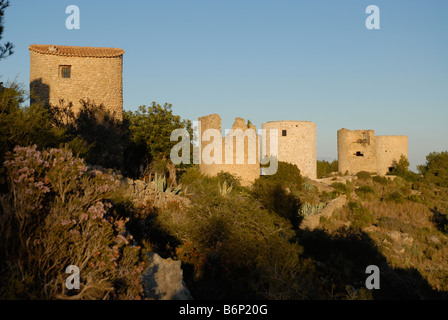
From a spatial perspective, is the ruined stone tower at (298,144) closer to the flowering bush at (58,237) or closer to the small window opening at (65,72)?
the small window opening at (65,72)

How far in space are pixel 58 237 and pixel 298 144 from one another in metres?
26.6

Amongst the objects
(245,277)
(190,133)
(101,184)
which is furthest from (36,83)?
(245,277)

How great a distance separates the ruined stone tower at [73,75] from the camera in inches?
655

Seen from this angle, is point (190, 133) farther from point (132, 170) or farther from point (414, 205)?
point (414, 205)

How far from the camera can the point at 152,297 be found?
504 centimetres

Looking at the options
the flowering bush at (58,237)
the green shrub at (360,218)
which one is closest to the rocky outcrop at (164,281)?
the flowering bush at (58,237)

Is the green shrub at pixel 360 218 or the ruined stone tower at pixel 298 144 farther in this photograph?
the ruined stone tower at pixel 298 144

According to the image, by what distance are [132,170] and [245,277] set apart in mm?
13307

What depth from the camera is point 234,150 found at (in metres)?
18.9

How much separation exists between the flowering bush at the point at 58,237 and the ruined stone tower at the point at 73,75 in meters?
12.2

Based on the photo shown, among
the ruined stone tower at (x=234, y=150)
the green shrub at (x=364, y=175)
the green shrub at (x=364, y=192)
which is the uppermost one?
the ruined stone tower at (x=234, y=150)

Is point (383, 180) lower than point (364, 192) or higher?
higher

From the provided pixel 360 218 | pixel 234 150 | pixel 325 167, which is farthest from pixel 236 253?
pixel 325 167

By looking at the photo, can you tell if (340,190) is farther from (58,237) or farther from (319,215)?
(58,237)
